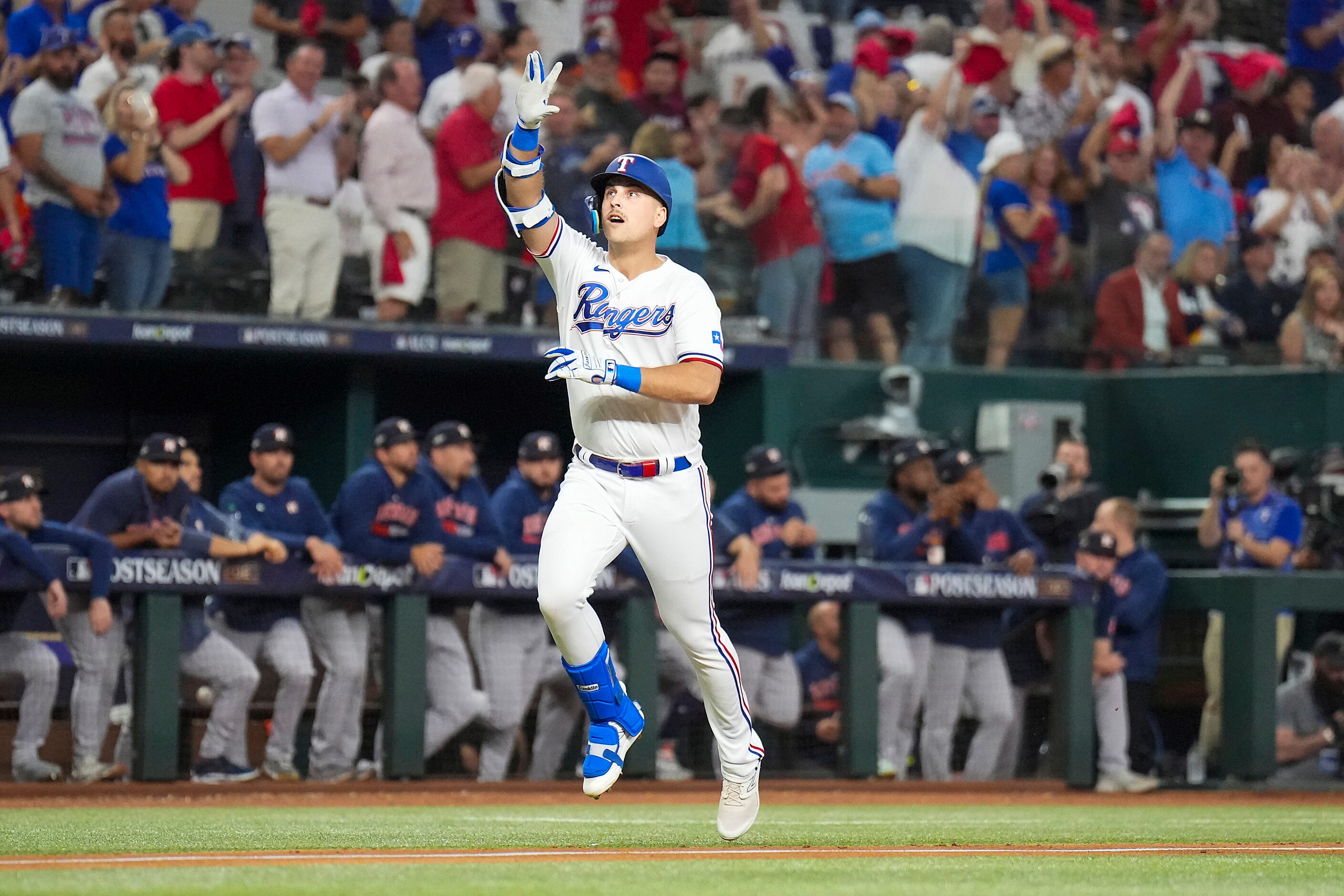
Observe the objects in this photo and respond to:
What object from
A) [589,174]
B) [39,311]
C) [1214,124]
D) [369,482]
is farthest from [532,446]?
[1214,124]

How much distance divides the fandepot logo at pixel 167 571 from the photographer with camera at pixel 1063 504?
187 inches

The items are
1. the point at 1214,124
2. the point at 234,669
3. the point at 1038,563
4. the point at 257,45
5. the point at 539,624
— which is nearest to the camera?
the point at 234,669

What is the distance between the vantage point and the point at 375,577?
9.56 m

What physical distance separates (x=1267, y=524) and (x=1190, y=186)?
3.49 meters

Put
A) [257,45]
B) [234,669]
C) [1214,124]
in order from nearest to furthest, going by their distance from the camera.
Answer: [234,669]
[257,45]
[1214,124]

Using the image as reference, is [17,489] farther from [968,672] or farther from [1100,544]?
[1100,544]

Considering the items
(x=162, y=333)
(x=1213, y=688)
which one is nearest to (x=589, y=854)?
(x=1213, y=688)

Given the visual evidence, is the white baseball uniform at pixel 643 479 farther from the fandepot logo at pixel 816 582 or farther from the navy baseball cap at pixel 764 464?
the navy baseball cap at pixel 764 464

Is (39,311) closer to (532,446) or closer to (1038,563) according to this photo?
(532,446)

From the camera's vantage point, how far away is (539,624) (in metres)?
9.95

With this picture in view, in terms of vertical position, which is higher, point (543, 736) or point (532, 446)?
point (532, 446)

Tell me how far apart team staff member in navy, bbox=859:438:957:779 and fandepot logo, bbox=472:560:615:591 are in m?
1.63

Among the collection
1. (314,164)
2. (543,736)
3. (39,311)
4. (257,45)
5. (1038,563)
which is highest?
(257,45)

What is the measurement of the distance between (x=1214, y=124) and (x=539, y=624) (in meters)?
7.51
